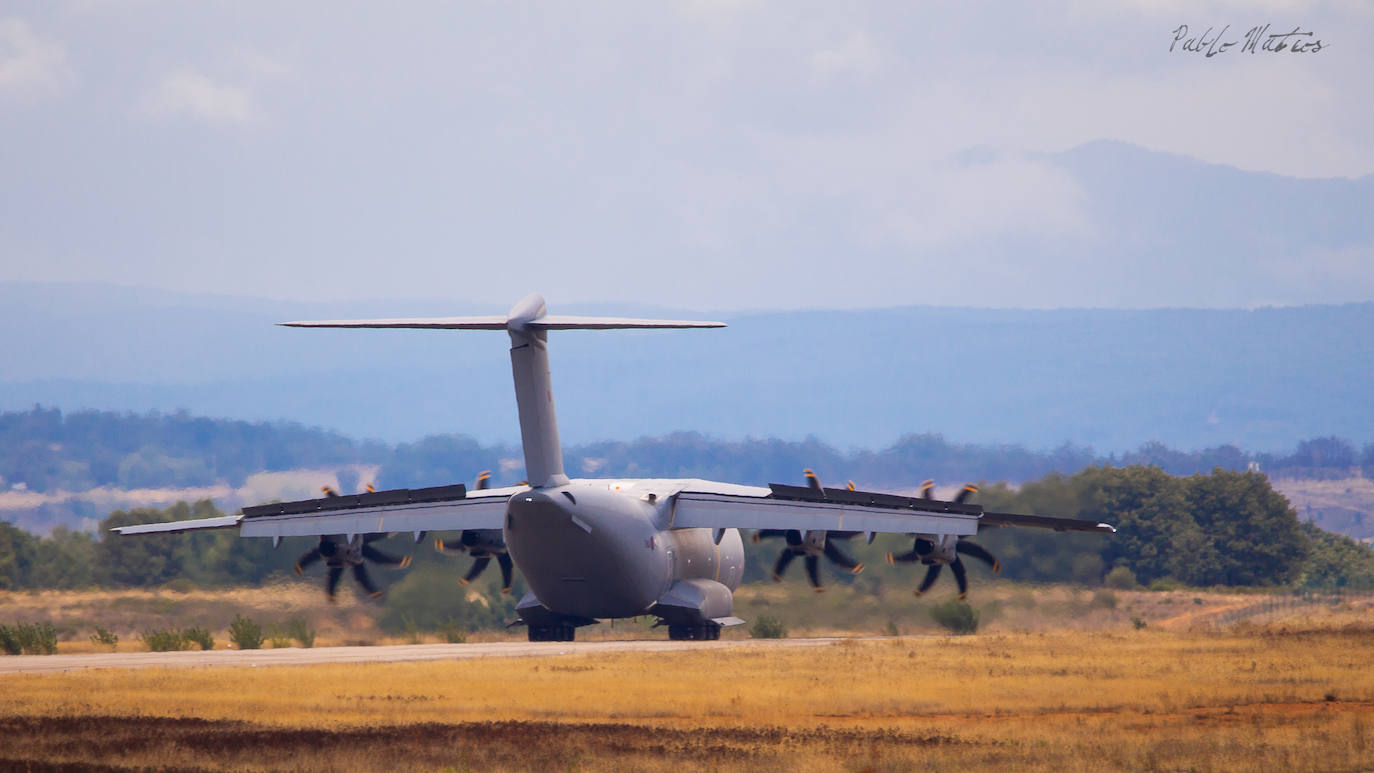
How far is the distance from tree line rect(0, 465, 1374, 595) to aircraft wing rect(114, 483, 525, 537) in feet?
39.1

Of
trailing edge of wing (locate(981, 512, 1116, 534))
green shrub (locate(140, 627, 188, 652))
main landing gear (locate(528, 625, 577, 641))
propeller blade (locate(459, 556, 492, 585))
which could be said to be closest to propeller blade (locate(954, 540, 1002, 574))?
trailing edge of wing (locate(981, 512, 1116, 534))

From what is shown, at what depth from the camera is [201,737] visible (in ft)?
65.0

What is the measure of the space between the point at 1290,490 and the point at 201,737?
4792 inches

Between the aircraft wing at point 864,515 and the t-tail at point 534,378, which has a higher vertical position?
the t-tail at point 534,378

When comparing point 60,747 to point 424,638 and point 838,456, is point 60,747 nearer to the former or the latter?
point 424,638

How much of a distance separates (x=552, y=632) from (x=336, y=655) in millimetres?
6592

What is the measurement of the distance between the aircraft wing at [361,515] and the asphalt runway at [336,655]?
2.69 m

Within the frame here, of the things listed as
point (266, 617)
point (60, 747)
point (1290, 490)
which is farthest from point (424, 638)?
point (1290, 490)

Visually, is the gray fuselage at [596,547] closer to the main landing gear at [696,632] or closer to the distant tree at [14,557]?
the main landing gear at [696,632]

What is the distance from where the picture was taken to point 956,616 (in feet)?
141

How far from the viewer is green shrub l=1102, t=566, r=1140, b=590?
44.6 meters

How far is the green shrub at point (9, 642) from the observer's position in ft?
128

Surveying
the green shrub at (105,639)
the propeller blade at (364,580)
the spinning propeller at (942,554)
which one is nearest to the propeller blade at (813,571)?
the spinning propeller at (942,554)

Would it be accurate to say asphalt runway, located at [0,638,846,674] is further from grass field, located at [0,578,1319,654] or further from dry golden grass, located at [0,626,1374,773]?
grass field, located at [0,578,1319,654]
